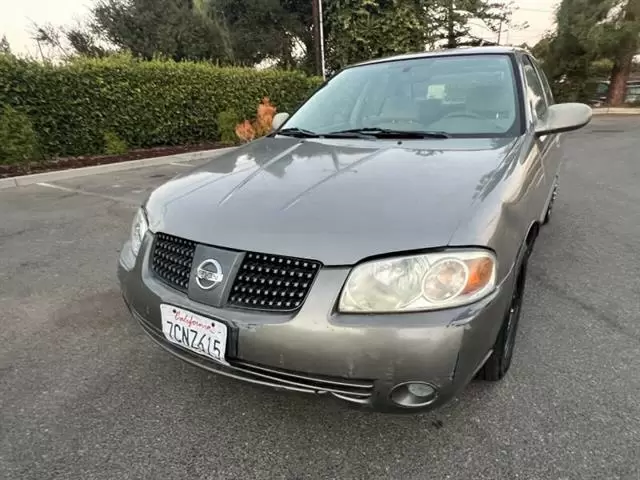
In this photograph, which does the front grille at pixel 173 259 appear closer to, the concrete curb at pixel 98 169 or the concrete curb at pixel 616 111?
the concrete curb at pixel 98 169

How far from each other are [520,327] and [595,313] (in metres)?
0.53

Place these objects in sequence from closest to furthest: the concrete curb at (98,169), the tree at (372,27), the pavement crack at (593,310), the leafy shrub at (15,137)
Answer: the pavement crack at (593,310) < the concrete curb at (98,169) < the leafy shrub at (15,137) < the tree at (372,27)

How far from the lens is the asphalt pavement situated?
169 cm

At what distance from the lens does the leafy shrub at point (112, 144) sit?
30.5 ft

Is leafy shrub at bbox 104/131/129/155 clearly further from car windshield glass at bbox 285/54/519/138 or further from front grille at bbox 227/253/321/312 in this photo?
front grille at bbox 227/253/321/312

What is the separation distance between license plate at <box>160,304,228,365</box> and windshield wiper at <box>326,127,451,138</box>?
4.68ft

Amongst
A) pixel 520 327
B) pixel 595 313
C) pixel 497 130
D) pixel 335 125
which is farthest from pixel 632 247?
pixel 335 125

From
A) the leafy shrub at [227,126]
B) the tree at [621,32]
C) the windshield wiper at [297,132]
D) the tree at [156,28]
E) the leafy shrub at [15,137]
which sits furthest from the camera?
the tree at [621,32]

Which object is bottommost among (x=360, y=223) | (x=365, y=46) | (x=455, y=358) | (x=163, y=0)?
(x=455, y=358)

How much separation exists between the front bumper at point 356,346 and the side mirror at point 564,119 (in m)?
1.38

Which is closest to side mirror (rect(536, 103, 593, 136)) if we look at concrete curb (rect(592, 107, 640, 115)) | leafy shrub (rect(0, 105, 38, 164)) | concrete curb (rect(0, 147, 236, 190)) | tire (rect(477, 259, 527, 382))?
tire (rect(477, 259, 527, 382))

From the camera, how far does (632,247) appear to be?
12.6 ft

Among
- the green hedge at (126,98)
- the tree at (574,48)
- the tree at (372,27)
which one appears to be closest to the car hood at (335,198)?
the green hedge at (126,98)

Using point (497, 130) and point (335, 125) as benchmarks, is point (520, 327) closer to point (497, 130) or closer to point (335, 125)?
point (497, 130)
